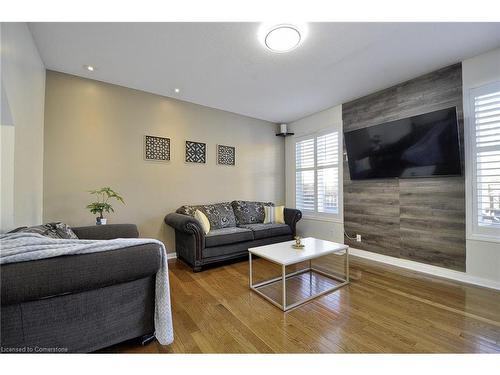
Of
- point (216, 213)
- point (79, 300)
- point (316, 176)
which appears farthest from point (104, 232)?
point (316, 176)

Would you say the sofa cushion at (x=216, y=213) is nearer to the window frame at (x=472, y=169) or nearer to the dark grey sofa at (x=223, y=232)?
the dark grey sofa at (x=223, y=232)

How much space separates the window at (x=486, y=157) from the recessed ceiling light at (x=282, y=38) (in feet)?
6.91

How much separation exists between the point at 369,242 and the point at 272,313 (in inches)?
87.1

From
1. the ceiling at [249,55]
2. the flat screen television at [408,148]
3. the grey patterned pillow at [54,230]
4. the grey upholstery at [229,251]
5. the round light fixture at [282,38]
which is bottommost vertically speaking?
the grey upholstery at [229,251]

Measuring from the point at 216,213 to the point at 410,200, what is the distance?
2774 millimetres

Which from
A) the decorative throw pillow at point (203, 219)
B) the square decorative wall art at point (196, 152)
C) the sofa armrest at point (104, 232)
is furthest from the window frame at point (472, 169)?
the sofa armrest at point (104, 232)

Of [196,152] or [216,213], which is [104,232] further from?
[196,152]

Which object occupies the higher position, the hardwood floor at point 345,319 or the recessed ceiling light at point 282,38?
the recessed ceiling light at point 282,38

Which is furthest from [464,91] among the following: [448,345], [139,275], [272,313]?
[139,275]

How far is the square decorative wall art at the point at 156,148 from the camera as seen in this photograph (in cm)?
315

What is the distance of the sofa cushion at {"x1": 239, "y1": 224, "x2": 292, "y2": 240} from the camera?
3.25 metres

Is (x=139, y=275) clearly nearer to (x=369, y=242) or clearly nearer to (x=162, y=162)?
(x=162, y=162)

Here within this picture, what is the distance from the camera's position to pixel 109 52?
2.19m

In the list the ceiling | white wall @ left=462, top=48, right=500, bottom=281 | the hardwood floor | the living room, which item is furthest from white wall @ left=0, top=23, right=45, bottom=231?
white wall @ left=462, top=48, right=500, bottom=281
